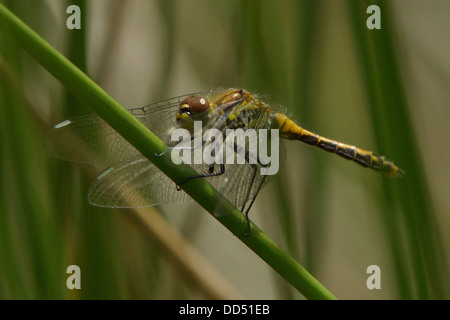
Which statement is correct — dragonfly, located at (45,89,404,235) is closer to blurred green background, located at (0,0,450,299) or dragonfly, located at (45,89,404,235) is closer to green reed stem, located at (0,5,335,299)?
blurred green background, located at (0,0,450,299)

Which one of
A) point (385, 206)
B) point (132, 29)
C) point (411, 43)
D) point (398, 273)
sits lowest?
point (398, 273)

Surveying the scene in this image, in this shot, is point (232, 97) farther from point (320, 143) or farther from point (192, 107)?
point (320, 143)

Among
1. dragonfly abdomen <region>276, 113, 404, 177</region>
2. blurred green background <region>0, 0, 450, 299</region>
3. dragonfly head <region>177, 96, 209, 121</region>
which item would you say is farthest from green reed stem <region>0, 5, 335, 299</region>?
dragonfly abdomen <region>276, 113, 404, 177</region>

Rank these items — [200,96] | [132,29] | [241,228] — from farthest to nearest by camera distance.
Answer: [132,29] → [200,96] → [241,228]

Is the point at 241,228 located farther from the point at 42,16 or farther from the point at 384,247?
the point at 42,16

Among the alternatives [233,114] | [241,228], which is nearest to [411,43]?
[233,114]

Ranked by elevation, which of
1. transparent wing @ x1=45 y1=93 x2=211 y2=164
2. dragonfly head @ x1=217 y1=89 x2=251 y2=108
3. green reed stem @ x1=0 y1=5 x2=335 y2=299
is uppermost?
dragonfly head @ x1=217 y1=89 x2=251 y2=108
